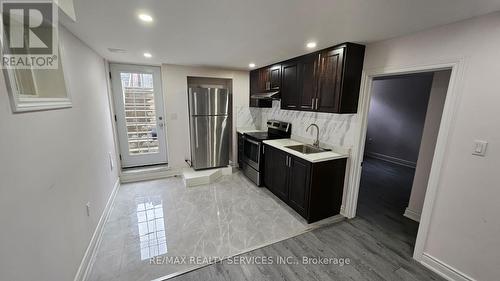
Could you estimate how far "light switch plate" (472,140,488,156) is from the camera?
1545 mm

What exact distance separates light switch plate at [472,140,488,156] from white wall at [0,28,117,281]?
3.19 metres

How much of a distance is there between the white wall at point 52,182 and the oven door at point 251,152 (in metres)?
2.42

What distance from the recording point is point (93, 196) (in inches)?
87.7

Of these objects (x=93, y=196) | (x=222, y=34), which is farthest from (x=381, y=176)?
(x=93, y=196)

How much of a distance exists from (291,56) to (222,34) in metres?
1.37

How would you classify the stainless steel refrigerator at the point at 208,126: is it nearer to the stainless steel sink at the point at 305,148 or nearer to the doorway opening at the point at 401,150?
the stainless steel sink at the point at 305,148

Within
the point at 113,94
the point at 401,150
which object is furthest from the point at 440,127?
the point at 113,94

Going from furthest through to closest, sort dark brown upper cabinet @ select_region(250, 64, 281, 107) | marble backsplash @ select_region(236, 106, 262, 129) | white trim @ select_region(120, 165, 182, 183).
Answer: marble backsplash @ select_region(236, 106, 262, 129)
white trim @ select_region(120, 165, 182, 183)
dark brown upper cabinet @ select_region(250, 64, 281, 107)

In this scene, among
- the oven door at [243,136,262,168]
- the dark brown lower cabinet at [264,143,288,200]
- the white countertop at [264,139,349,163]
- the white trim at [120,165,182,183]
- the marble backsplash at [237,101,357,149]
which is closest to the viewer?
the white countertop at [264,139,349,163]

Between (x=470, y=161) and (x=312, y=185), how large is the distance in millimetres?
1419

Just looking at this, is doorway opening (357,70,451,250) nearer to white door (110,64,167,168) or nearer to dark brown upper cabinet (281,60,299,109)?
dark brown upper cabinet (281,60,299,109)

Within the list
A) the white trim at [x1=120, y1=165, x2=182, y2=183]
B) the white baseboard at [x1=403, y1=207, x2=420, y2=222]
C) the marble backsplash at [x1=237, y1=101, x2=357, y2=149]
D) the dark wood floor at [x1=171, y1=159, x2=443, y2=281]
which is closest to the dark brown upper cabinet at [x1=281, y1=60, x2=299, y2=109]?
the marble backsplash at [x1=237, y1=101, x2=357, y2=149]

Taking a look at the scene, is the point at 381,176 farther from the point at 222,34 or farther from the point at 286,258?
the point at 222,34


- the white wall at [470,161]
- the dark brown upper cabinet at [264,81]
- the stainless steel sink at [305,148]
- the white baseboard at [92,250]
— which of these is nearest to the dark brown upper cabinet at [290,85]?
the dark brown upper cabinet at [264,81]
